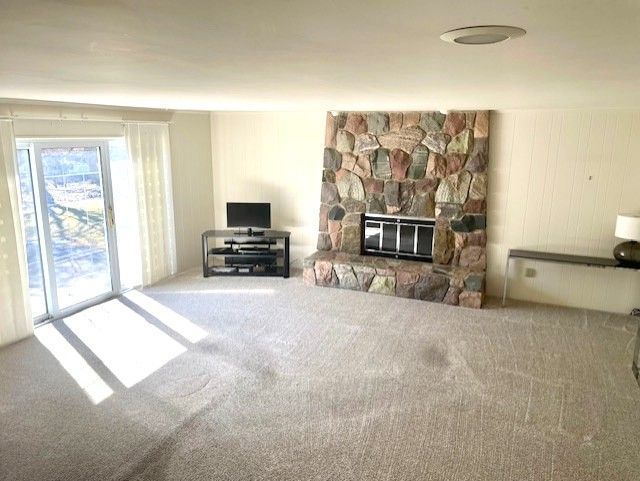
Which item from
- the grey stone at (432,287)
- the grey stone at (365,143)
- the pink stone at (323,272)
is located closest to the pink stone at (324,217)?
the pink stone at (323,272)

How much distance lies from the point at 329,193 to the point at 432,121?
1558 mm

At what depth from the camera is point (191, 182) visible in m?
6.36

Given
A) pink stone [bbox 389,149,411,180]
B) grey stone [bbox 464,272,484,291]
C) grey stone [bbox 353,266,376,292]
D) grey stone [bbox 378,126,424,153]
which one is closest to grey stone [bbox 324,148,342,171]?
grey stone [bbox 378,126,424,153]

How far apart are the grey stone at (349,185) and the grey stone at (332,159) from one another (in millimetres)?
92

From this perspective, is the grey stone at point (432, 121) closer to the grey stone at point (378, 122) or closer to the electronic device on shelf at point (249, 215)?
the grey stone at point (378, 122)

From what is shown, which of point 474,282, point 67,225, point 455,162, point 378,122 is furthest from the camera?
point 378,122

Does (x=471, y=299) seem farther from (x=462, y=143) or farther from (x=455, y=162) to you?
(x=462, y=143)

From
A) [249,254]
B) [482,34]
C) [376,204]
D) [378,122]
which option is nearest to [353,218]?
[376,204]

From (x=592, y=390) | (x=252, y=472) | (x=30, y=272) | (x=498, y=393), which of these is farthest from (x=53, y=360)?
(x=592, y=390)

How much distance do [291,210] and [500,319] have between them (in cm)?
303

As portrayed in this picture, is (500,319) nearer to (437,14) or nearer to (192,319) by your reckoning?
(192,319)

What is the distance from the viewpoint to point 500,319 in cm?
489

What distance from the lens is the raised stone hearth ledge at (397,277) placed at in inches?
205

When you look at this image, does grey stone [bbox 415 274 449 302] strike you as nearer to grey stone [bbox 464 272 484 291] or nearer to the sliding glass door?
grey stone [bbox 464 272 484 291]
